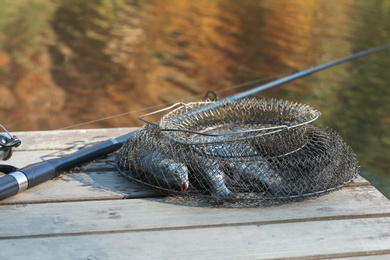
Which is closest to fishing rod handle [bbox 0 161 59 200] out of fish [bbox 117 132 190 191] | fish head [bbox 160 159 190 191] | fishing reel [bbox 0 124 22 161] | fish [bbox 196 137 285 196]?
fishing reel [bbox 0 124 22 161]

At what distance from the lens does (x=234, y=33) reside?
872 cm

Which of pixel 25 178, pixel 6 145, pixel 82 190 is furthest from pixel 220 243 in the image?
pixel 6 145

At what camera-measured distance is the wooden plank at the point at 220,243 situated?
5.35 ft

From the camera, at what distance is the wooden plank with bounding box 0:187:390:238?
1783 millimetres

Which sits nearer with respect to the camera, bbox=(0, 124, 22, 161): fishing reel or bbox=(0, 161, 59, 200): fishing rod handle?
bbox=(0, 161, 59, 200): fishing rod handle

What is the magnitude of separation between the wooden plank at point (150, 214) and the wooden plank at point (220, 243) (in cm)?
4

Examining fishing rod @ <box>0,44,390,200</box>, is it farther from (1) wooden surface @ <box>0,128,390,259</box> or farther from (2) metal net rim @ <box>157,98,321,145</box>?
(2) metal net rim @ <box>157,98,321,145</box>

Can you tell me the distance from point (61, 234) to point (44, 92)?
4174mm

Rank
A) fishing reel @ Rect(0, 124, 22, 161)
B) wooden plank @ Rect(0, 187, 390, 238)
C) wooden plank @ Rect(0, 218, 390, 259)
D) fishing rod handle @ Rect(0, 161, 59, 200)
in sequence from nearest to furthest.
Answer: wooden plank @ Rect(0, 218, 390, 259) → wooden plank @ Rect(0, 187, 390, 238) → fishing rod handle @ Rect(0, 161, 59, 200) → fishing reel @ Rect(0, 124, 22, 161)

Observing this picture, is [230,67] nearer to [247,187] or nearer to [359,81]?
[359,81]

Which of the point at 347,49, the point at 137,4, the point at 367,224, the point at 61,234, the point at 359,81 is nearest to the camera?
the point at 61,234

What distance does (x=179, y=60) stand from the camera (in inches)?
280

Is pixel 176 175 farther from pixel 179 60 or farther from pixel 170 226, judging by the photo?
pixel 179 60

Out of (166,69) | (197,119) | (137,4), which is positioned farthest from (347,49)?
(197,119)
